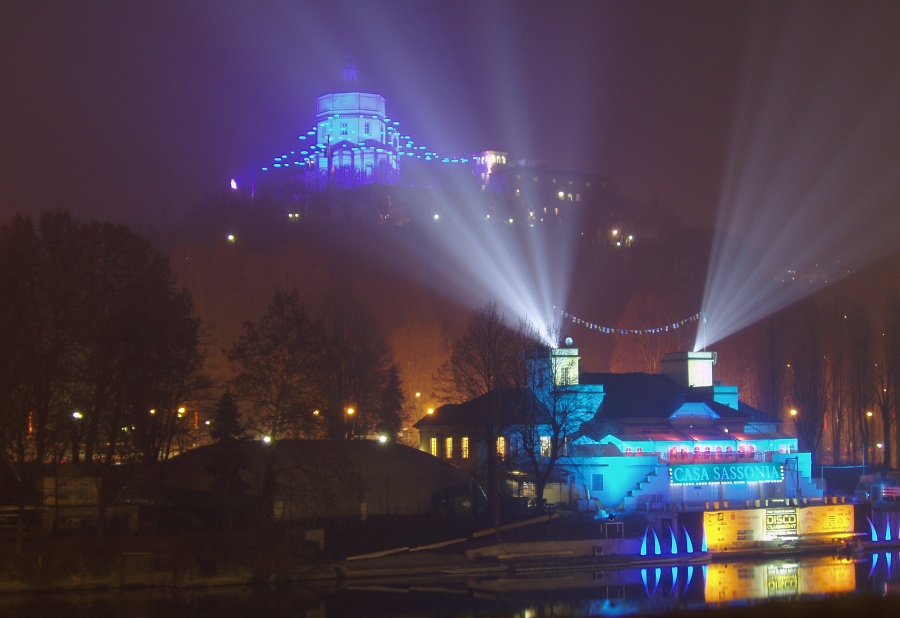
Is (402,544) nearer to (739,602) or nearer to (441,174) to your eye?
(739,602)

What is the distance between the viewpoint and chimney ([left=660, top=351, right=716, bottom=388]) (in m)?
59.2

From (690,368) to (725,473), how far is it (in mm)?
10827

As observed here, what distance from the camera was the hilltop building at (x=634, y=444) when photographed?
158 feet

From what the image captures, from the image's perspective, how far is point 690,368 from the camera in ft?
194

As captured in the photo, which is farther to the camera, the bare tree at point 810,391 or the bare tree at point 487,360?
the bare tree at point 810,391

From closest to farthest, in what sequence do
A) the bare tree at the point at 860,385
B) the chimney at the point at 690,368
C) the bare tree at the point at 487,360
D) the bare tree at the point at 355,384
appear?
the bare tree at the point at 487,360 → the bare tree at the point at 355,384 → the chimney at the point at 690,368 → the bare tree at the point at 860,385

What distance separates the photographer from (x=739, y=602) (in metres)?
32.3

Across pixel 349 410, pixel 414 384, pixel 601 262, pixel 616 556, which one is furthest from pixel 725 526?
pixel 601 262

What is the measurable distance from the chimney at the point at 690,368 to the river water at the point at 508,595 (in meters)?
19.2

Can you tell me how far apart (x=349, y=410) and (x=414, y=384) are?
2255 cm

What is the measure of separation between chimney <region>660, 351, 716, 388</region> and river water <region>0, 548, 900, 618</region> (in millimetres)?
19198

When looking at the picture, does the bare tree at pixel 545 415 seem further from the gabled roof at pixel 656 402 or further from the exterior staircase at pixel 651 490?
the exterior staircase at pixel 651 490

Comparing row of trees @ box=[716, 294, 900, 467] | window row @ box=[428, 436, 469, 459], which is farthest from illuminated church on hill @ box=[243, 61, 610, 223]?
window row @ box=[428, 436, 469, 459]

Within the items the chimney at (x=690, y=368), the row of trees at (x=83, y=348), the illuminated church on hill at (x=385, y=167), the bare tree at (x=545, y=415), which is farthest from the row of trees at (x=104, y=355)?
the illuminated church on hill at (x=385, y=167)
